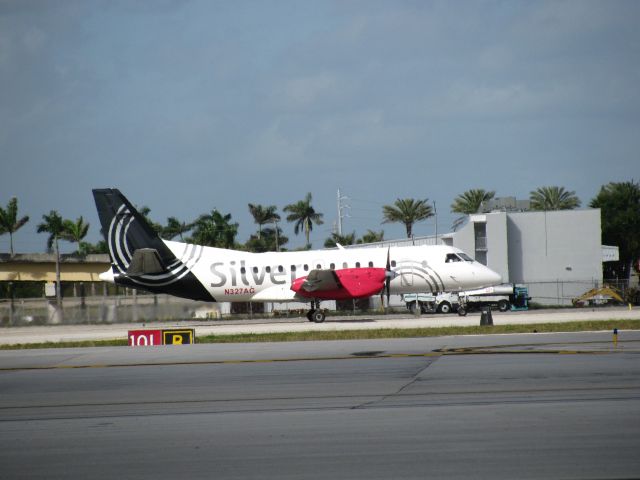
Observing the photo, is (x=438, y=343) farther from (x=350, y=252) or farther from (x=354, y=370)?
(x=350, y=252)

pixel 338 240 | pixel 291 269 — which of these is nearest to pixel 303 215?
→ pixel 338 240

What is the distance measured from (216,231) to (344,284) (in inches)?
1921

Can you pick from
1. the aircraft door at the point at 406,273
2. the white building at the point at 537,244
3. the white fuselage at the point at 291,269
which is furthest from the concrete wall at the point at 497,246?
the aircraft door at the point at 406,273

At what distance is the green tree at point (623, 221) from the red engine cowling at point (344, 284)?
5547 centimetres

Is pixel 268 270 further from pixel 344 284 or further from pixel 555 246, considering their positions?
pixel 555 246

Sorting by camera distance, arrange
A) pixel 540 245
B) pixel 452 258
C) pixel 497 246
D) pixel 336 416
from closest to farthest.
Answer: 1. pixel 336 416
2. pixel 452 258
3. pixel 497 246
4. pixel 540 245

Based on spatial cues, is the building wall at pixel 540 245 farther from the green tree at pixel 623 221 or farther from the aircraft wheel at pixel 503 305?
the green tree at pixel 623 221

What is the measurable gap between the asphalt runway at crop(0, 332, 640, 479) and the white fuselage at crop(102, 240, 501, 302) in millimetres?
19706

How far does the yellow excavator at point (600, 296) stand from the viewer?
181 ft

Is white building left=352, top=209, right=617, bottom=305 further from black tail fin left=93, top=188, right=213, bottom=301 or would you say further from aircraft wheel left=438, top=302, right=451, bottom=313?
black tail fin left=93, top=188, right=213, bottom=301

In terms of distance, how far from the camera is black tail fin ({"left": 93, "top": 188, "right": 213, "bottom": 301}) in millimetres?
40000

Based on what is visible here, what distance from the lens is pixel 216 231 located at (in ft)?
285

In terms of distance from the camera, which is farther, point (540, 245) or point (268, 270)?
point (540, 245)

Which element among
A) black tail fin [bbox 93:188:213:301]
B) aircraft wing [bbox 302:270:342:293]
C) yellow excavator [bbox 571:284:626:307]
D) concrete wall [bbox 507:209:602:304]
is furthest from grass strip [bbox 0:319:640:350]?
concrete wall [bbox 507:209:602:304]
